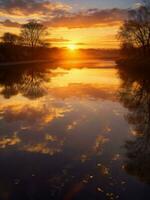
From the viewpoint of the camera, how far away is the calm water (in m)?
6.45

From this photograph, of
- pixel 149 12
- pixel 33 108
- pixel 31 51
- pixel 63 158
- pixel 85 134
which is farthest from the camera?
pixel 31 51

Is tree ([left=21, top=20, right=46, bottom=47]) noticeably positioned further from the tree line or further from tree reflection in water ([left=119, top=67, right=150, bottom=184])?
tree reflection in water ([left=119, top=67, right=150, bottom=184])

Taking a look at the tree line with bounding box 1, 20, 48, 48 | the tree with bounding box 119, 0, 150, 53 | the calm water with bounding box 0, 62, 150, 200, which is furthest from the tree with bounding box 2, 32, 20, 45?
the calm water with bounding box 0, 62, 150, 200

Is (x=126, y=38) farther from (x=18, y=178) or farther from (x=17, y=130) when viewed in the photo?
(x=18, y=178)

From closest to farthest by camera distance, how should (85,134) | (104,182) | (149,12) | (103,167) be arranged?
1. (104,182)
2. (103,167)
3. (85,134)
4. (149,12)

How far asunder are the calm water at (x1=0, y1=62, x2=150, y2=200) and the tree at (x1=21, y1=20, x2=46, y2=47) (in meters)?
78.7

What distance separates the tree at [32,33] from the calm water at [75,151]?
78699mm

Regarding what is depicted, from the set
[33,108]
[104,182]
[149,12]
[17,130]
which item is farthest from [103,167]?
[149,12]

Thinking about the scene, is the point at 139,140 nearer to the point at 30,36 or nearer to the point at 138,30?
the point at 138,30

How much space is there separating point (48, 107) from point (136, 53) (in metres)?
47.9

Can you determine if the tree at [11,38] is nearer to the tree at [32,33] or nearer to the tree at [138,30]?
the tree at [32,33]

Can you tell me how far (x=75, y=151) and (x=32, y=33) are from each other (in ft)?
285

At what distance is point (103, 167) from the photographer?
7672 mm

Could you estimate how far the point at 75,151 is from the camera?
29.2 feet
